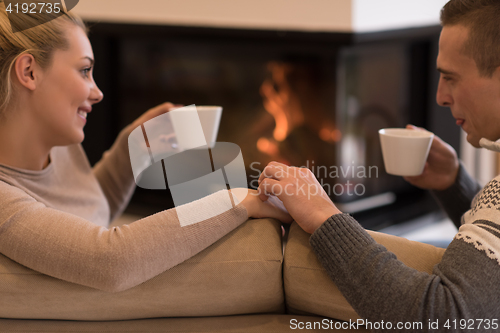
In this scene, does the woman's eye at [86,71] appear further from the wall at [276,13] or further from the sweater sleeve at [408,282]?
the wall at [276,13]

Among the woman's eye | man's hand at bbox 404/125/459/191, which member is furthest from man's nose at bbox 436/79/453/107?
the woman's eye

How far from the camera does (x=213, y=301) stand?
0.80m

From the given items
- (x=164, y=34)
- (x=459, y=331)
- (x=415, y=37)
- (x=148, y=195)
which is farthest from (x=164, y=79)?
(x=459, y=331)

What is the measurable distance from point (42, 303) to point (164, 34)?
1.89 meters

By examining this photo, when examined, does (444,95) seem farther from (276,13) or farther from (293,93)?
(293,93)

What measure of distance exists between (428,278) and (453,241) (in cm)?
9

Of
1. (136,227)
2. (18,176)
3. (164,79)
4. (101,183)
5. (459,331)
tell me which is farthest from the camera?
(164,79)

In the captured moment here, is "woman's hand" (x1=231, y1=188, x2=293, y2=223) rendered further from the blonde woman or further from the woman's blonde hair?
the woman's blonde hair

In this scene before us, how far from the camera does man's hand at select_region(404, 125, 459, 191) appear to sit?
126cm

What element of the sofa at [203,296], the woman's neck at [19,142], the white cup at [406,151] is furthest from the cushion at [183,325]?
the white cup at [406,151]

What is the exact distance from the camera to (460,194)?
127cm

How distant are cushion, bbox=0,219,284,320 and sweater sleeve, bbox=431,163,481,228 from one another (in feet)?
2.40

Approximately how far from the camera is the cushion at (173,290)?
0.78 m

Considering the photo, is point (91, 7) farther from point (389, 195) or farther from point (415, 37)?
point (389, 195)
